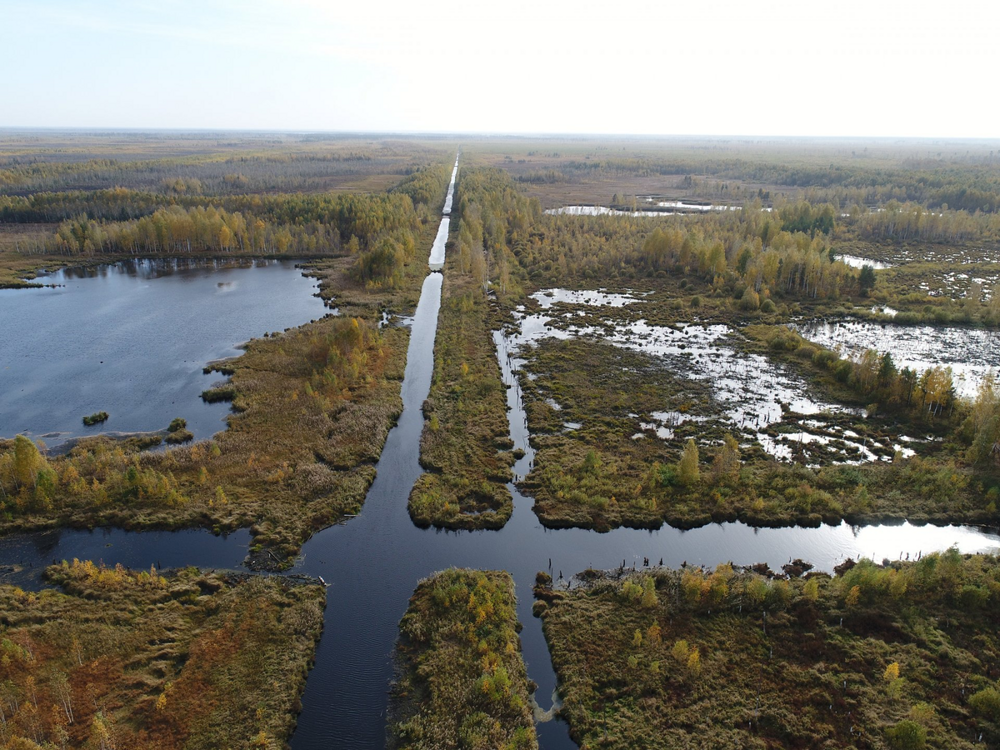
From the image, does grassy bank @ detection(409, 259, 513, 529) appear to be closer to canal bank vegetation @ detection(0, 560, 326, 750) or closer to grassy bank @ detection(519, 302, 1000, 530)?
grassy bank @ detection(519, 302, 1000, 530)

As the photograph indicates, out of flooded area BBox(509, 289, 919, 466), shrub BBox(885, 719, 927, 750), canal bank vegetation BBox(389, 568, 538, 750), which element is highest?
flooded area BBox(509, 289, 919, 466)

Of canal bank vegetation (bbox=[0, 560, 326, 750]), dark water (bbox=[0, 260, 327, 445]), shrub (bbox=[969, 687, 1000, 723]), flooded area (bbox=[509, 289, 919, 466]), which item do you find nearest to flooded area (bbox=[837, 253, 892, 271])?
flooded area (bbox=[509, 289, 919, 466])

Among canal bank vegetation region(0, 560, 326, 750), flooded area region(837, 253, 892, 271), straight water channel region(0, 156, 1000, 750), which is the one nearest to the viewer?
canal bank vegetation region(0, 560, 326, 750)

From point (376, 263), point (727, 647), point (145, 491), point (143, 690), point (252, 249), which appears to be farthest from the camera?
point (252, 249)

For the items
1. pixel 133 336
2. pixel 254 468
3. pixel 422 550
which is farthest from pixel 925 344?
pixel 133 336

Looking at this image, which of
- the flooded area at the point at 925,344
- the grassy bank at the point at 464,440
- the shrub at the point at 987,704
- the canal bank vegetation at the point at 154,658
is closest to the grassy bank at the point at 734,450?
the grassy bank at the point at 464,440

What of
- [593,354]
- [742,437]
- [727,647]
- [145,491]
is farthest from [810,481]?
[145,491]

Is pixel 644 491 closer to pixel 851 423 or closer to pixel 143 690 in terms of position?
pixel 851 423

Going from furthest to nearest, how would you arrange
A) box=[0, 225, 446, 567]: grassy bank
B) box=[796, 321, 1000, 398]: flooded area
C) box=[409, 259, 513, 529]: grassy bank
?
box=[796, 321, 1000, 398]: flooded area
box=[409, 259, 513, 529]: grassy bank
box=[0, 225, 446, 567]: grassy bank
